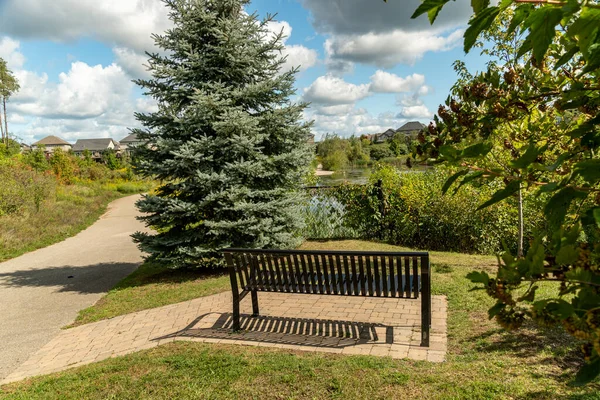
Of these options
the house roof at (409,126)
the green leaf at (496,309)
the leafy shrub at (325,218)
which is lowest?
the leafy shrub at (325,218)

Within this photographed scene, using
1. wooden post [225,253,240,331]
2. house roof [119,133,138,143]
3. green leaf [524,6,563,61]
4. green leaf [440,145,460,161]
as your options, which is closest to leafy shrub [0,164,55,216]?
house roof [119,133,138,143]

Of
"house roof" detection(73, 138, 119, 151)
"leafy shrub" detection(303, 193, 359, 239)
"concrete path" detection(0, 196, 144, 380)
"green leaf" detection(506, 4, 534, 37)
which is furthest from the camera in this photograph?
"house roof" detection(73, 138, 119, 151)

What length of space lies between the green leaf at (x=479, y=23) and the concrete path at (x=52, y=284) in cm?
580

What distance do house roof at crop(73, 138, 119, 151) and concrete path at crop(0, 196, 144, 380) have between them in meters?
92.5

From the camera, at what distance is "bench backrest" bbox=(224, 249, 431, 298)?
3.99 meters

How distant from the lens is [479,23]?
902 millimetres

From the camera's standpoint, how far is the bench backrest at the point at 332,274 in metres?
3.99

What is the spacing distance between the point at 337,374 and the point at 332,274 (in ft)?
3.80

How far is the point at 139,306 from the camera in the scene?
20.7 ft

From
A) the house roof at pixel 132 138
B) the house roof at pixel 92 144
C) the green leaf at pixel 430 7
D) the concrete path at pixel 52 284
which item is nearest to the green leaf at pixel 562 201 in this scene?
the green leaf at pixel 430 7

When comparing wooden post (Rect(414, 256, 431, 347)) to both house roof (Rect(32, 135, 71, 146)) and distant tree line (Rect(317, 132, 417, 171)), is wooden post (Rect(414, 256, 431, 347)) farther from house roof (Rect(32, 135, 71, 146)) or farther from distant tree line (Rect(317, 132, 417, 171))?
house roof (Rect(32, 135, 71, 146))

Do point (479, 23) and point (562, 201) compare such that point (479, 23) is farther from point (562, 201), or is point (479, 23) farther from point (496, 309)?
point (496, 309)

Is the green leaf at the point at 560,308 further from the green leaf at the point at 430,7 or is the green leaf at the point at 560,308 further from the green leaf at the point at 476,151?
the green leaf at the point at 430,7

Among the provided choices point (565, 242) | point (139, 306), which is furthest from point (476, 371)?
point (139, 306)
